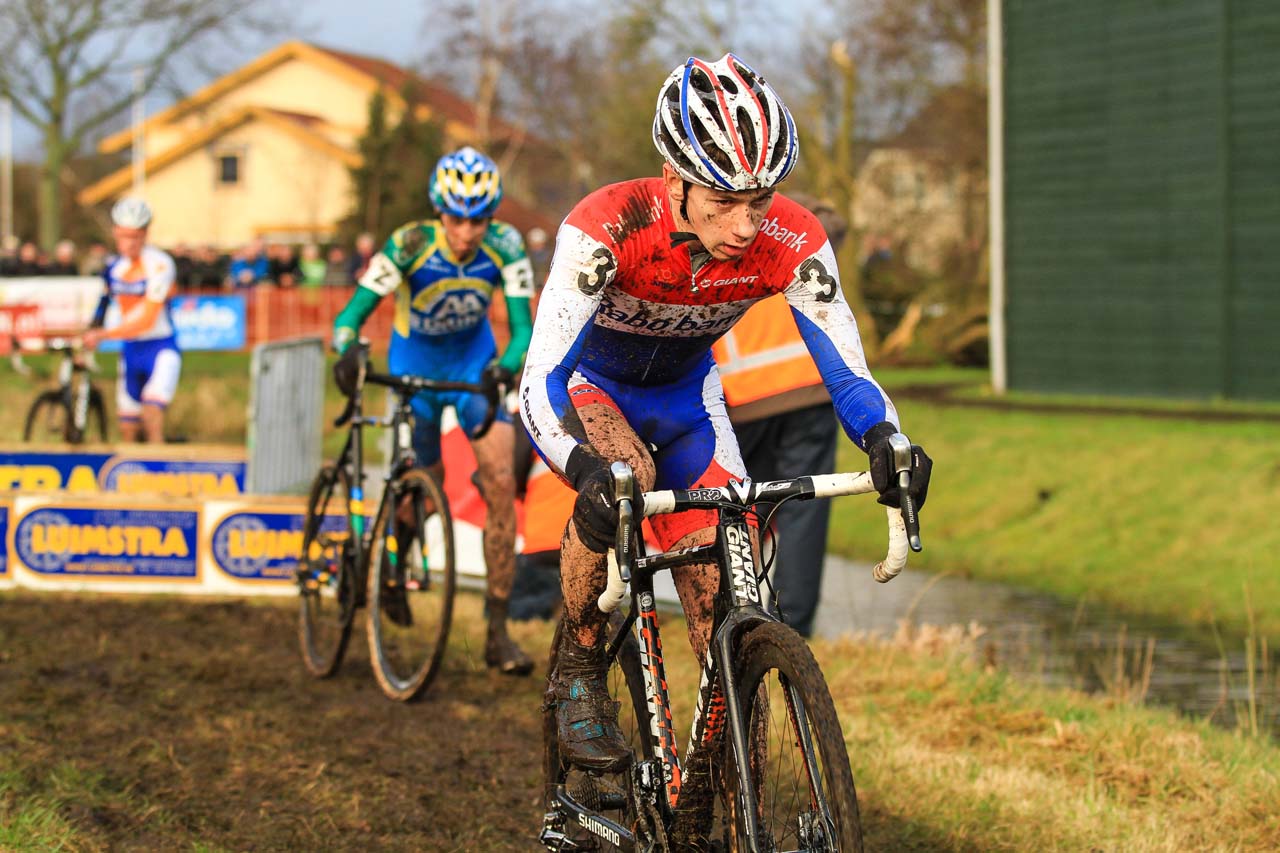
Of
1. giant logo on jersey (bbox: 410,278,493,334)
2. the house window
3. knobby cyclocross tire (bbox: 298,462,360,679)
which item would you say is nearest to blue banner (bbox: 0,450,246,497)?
knobby cyclocross tire (bbox: 298,462,360,679)

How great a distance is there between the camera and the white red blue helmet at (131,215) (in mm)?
13000

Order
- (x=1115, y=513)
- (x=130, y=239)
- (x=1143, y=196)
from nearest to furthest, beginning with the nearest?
(x=130, y=239), (x=1115, y=513), (x=1143, y=196)

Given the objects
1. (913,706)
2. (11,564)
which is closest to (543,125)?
(11,564)

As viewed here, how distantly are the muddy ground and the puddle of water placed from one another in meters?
2.57

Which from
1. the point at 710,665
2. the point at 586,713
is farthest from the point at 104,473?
the point at 710,665

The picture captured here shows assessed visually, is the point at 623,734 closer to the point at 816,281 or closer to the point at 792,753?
the point at 792,753

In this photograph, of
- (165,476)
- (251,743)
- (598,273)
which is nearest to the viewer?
(598,273)

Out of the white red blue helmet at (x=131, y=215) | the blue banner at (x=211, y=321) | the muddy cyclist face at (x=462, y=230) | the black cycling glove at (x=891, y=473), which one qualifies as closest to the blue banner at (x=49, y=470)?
the white red blue helmet at (x=131, y=215)

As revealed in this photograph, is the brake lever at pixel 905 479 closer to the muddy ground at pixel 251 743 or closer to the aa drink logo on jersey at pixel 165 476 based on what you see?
the muddy ground at pixel 251 743

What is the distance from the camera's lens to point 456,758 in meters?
6.51

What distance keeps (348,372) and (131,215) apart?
604 cm

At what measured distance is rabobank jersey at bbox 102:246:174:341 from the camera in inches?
516

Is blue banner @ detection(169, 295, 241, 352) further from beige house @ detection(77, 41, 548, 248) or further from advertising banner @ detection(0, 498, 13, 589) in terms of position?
beige house @ detection(77, 41, 548, 248)

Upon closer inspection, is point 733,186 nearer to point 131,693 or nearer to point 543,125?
point 131,693
